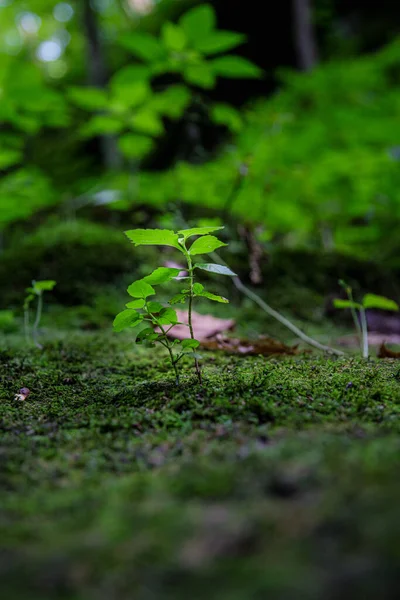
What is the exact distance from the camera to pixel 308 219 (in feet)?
13.7

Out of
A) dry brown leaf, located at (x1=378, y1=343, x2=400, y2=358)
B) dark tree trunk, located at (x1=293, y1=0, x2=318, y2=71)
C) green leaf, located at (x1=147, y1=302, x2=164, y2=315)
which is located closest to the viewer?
green leaf, located at (x1=147, y1=302, x2=164, y2=315)

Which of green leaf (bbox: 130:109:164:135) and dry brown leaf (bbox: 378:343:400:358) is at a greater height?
green leaf (bbox: 130:109:164:135)

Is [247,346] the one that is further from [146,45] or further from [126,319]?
[146,45]

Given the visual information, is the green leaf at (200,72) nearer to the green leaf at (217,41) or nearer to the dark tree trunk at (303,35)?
the green leaf at (217,41)

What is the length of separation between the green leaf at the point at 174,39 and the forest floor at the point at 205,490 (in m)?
1.94

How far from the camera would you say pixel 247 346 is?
1.84 metres

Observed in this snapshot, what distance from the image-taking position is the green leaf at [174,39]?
2.32 meters

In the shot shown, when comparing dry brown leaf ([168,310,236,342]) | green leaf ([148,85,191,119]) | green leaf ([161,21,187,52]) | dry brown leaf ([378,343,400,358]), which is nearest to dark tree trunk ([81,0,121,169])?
green leaf ([148,85,191,119])

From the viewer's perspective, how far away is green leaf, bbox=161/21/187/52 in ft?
7.60

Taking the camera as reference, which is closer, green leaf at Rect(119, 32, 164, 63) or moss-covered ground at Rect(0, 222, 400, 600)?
moss-covered ground at Rect(0, 222, 400, 600)

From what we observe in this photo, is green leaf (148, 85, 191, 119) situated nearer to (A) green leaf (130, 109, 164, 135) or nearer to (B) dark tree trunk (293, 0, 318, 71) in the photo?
(A) green leaf (130, 109, 164, 135)

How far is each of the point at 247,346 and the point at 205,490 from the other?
46.3 inches

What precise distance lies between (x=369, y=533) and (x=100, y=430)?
713mm

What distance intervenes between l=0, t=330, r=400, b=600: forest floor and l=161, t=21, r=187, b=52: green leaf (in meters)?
1.94
